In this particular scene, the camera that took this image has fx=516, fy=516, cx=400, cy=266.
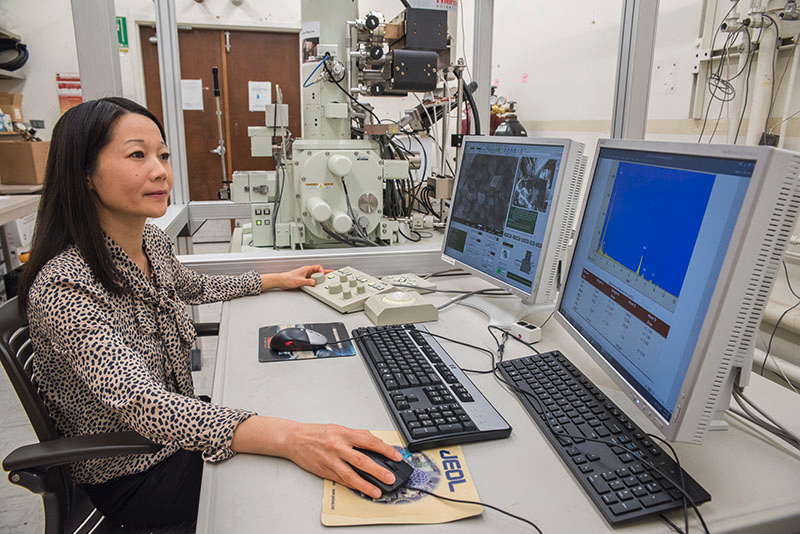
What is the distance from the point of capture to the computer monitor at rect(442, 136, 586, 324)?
1.12m

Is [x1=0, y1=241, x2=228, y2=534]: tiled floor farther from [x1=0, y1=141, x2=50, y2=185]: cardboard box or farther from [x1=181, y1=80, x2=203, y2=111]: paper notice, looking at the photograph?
[x1=181, y1=80, x2=203, y2=111]: paper notice

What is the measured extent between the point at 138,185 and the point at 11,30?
4607 mm

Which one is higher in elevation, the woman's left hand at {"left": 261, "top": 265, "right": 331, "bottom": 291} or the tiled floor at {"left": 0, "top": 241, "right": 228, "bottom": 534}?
the woman's left hand at {"left": 261, "top": 265, "right": 331, "bottom": 291}

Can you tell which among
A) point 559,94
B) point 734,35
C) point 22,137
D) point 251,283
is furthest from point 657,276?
point 22,137

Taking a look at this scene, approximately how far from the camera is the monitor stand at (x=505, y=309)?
1.24 m

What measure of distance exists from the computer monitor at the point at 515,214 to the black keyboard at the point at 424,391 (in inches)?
10.9

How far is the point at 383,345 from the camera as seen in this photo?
1050 millimetres

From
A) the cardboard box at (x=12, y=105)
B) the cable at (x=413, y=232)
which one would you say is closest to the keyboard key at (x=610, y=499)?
the cable at (x=413, y=232)

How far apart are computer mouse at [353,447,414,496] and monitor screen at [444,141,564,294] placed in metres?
0.60

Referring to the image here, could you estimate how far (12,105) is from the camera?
3619mm

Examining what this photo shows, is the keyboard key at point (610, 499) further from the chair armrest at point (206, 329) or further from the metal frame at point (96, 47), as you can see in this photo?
the metal frame at point (96, 47)

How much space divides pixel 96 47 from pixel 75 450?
1.17 meters

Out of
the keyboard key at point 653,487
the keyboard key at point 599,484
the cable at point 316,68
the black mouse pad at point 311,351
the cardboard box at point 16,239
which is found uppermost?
the cable at point 316,68

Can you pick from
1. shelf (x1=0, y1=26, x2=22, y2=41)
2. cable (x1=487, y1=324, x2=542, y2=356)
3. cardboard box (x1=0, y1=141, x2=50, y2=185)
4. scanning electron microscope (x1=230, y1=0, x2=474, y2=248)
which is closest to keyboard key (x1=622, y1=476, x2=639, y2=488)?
cable (x1=487, y1=324, x2=542, y2=356)
